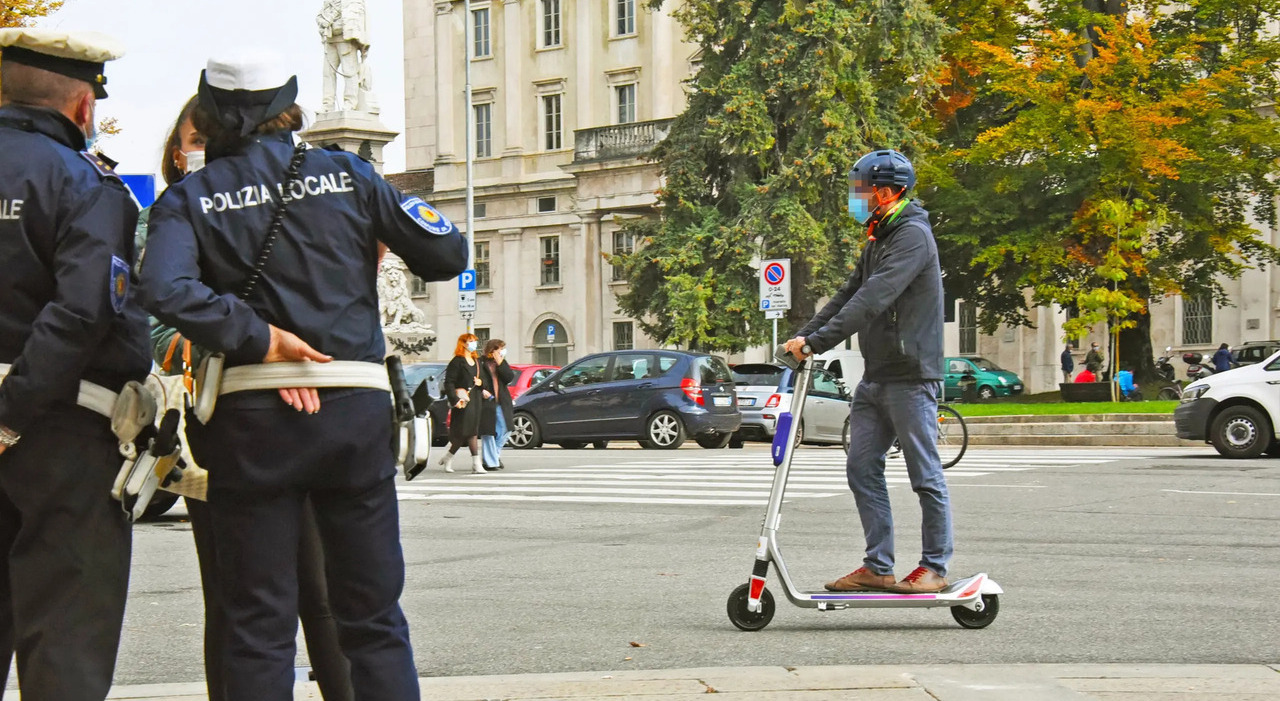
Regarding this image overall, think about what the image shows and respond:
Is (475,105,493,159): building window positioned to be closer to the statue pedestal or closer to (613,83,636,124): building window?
(613,83,636,124): building window

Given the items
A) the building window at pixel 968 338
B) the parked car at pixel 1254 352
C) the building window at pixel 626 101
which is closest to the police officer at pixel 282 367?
the parked car at pixel 1254 352

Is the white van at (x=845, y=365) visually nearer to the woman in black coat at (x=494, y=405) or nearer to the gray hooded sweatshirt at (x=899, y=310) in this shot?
the woman in black coat at (x=494, y=405)

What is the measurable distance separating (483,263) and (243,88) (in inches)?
2525

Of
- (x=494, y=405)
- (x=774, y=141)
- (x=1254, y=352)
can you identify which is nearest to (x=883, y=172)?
(x=494, y=405)

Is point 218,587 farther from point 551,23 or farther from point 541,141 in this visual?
point 551,23

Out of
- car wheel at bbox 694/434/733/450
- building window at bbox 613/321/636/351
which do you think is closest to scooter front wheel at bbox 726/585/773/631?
car wheel at bbox 694/434/733/450

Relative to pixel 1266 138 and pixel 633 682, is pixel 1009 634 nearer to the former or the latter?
pixel 633 682

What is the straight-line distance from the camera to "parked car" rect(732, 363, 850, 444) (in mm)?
27984

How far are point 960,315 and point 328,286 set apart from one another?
2324 inches

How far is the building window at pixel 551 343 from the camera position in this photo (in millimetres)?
65562

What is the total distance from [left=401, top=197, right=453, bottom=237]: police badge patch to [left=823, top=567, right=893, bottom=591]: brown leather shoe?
11.2ft

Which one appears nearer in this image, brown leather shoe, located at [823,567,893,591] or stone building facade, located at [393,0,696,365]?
brown leather shoe, located at [823,567,893,591]

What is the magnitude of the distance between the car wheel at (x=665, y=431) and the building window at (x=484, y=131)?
4324cm

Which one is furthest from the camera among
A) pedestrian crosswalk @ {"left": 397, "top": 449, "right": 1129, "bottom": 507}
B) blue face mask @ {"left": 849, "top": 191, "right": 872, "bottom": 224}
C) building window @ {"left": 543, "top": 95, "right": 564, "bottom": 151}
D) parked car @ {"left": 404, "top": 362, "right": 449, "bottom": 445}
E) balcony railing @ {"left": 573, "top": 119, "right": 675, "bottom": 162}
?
building window @ {"left": 543, "top": 95, "right": 564, "bottom": 151}
